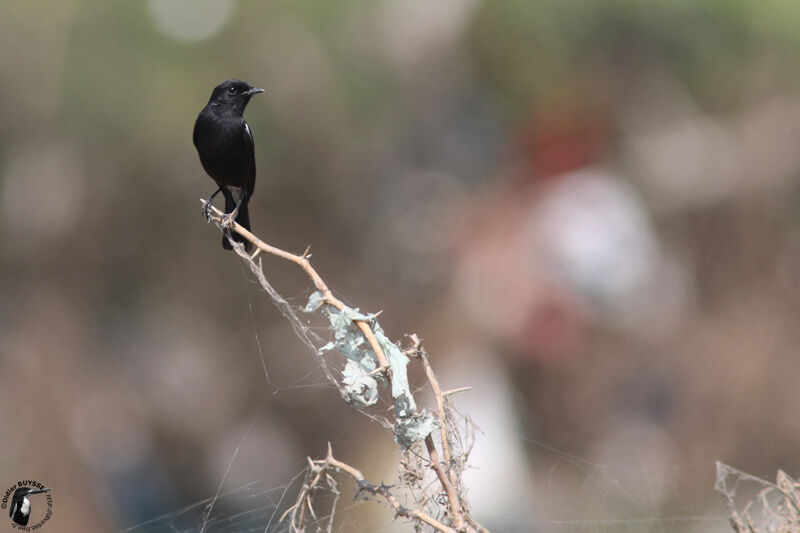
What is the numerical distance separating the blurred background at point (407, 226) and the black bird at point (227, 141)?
8.94ft

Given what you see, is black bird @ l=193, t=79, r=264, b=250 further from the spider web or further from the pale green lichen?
the pale green lichen

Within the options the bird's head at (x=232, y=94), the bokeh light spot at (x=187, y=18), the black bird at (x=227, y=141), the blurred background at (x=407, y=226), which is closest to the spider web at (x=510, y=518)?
the black bird at (x=227, y=141)

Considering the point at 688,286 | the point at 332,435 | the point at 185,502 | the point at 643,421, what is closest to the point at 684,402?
the point at 643,421

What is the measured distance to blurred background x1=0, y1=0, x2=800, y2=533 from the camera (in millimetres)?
5938

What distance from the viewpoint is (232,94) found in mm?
3018

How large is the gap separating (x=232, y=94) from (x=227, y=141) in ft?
0.68

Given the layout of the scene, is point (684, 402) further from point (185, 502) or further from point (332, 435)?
point (185, 502)

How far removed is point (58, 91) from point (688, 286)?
15.6ft

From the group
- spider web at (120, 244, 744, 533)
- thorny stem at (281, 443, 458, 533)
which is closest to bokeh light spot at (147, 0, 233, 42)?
spider web at (120, 244, 744, 533)

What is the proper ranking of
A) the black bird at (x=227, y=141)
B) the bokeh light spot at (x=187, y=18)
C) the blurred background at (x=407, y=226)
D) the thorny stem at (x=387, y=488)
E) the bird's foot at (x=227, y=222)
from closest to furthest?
the thorny stem at (x=387, y=488)
the bird's foot at (x=227, y=222)
the black bird at (x=227, y=141)
the blurred background at (x=407, y=226)
the bokeh light spot at (x=187, y=18)

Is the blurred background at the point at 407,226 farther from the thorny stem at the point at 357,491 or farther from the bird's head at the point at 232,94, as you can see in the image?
the thorny stem at the point at 357,491

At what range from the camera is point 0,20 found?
20.1ft

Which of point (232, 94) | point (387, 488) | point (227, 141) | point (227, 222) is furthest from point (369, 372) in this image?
point (232, 94)

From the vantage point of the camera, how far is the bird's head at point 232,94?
299 centimetres
